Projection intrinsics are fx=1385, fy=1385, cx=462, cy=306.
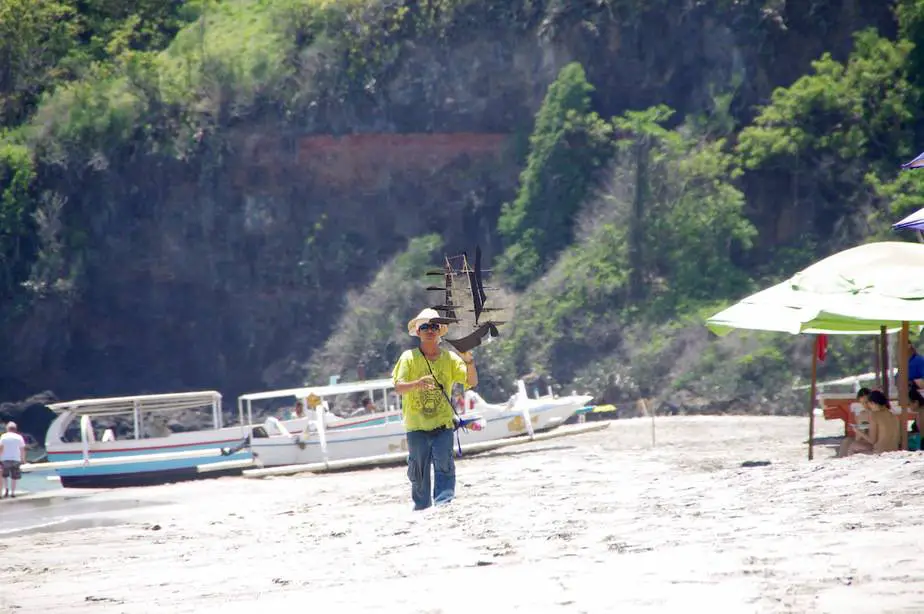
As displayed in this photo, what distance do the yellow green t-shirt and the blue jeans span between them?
0.10 metres

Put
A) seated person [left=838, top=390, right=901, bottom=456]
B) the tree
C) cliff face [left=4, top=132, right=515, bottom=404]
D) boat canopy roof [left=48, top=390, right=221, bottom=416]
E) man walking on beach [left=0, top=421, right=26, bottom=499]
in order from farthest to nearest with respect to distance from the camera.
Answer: cliff face [left=4, top=132, right=515, bottom=404]
the tree
boat canopy roof [left=48, top=390, right=221, bottom=416]
man walking on beach [left=0, top=421, right=26, bottom=499]
seated person [left=838, top=390, right=901, bottom=456]

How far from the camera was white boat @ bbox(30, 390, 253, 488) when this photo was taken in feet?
75.8

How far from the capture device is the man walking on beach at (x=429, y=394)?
1105 cm

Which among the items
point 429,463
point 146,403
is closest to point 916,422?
point 429,463

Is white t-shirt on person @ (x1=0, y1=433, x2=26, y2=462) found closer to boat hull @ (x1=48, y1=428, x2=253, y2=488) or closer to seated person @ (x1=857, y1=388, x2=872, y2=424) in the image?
boat hull @ (x1=48, y1=428, x2=253, y2=488)

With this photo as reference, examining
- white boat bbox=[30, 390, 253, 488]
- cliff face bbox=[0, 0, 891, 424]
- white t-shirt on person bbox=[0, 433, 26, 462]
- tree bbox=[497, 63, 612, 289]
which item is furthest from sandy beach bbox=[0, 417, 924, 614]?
cliff face bbox=[0, 0, 891, 424]

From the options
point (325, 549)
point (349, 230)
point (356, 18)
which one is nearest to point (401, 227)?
point (349, 230)

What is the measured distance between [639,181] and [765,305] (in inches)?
971

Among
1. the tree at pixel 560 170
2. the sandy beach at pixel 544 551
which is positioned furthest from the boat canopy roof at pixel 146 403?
the tree at pixel 560 170

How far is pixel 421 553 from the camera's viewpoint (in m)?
8.90

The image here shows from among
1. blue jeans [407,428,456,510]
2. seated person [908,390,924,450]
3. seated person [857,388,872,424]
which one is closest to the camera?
blue jeans [407,428,456,510]

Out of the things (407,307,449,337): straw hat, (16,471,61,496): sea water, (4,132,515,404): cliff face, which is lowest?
Result: (16,471,61,496): sea water

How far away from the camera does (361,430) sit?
21.9 m

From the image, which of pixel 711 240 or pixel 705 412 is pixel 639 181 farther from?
pixel 705 412
